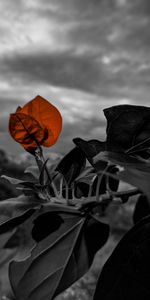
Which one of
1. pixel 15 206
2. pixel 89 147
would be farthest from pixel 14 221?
pixel 89 147

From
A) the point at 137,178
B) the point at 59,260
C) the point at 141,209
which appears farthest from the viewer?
the point at 141,209

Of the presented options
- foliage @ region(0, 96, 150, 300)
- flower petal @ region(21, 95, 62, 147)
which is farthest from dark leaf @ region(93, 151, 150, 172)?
flower petal @ region(21, 95, 62, 147)

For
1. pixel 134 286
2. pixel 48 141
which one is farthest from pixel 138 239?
pixel 48 141

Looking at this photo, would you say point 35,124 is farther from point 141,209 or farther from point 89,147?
point 141,209

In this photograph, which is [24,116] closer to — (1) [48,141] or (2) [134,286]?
(1) [48,141]

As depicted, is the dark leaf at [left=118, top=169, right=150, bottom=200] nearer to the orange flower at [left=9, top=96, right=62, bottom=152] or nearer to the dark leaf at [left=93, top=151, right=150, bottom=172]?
the dark leaf at [left=93, top=151, right=150, bottom=172]

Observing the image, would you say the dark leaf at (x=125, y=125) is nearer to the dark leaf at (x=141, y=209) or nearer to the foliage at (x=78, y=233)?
the foliage at (x=78, y=233)
